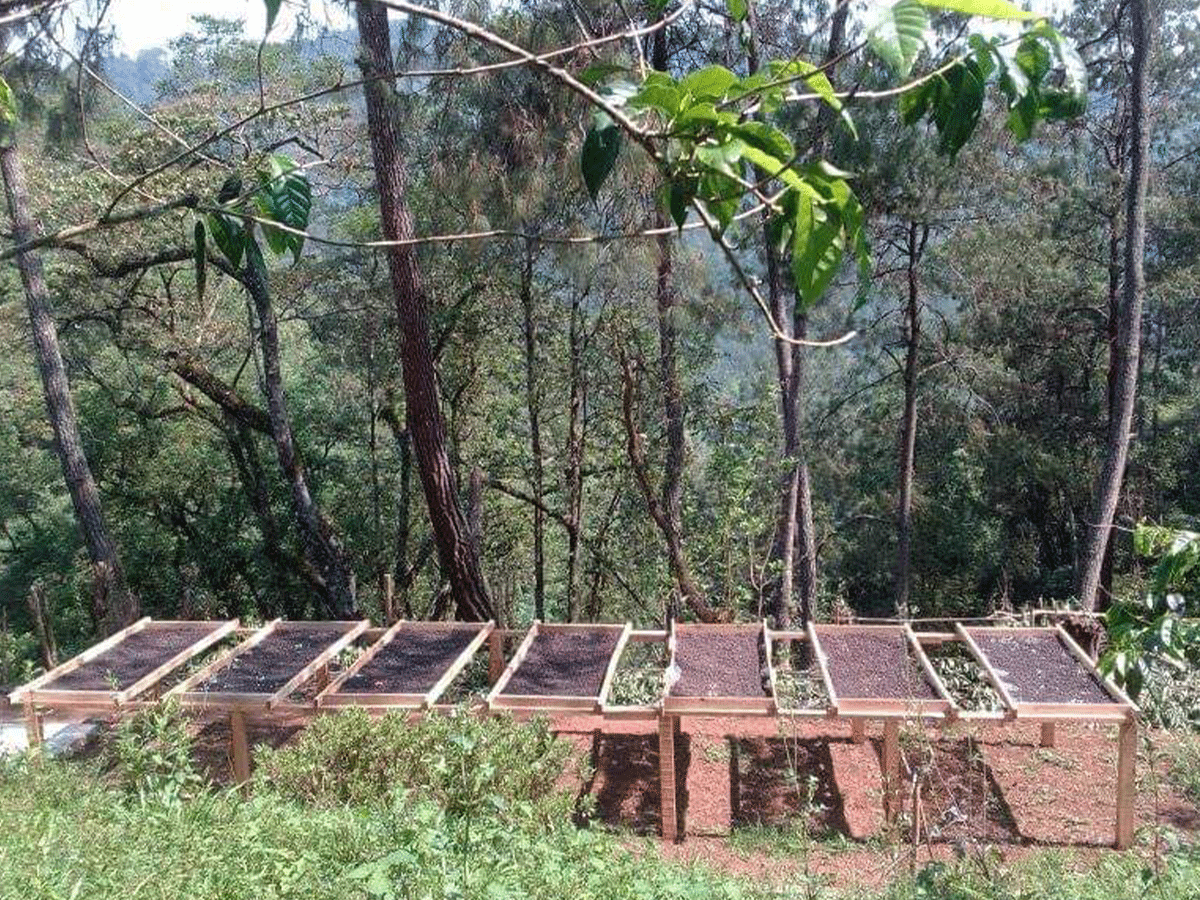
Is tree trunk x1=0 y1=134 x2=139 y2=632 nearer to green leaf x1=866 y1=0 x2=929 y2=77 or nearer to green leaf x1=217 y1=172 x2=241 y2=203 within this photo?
green leaf x1=217 y1=172 x2=241 y2=203

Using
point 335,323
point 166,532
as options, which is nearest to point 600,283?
point 335,323

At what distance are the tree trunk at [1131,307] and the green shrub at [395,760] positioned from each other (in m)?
5.60

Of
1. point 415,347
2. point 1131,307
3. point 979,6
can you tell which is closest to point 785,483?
point 1131,307

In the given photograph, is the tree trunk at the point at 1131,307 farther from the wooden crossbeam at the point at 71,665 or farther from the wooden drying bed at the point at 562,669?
the wooden crossbeam at the point at 71,665

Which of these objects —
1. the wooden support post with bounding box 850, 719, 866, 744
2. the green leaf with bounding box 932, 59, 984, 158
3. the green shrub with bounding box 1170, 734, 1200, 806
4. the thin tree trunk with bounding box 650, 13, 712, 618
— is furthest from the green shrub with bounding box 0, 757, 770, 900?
the thin tree trunk with bounding box 650, 13, 712, 618

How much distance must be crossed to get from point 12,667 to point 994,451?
10.9 m

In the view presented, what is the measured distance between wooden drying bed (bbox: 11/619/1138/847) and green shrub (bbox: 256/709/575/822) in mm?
556

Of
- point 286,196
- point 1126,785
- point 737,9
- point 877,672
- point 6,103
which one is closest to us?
point 737,9

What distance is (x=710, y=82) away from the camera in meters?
0.64

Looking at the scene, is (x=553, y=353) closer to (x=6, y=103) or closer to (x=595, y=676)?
(x=595, y=676)

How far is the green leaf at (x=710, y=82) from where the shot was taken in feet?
2.08

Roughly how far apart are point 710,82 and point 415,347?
6.52 meters

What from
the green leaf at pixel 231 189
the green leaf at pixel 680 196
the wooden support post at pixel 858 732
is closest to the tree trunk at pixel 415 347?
the wooden support post at pixel 858 732

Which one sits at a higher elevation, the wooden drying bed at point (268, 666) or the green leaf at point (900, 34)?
the green leaf at point (900, 34)
